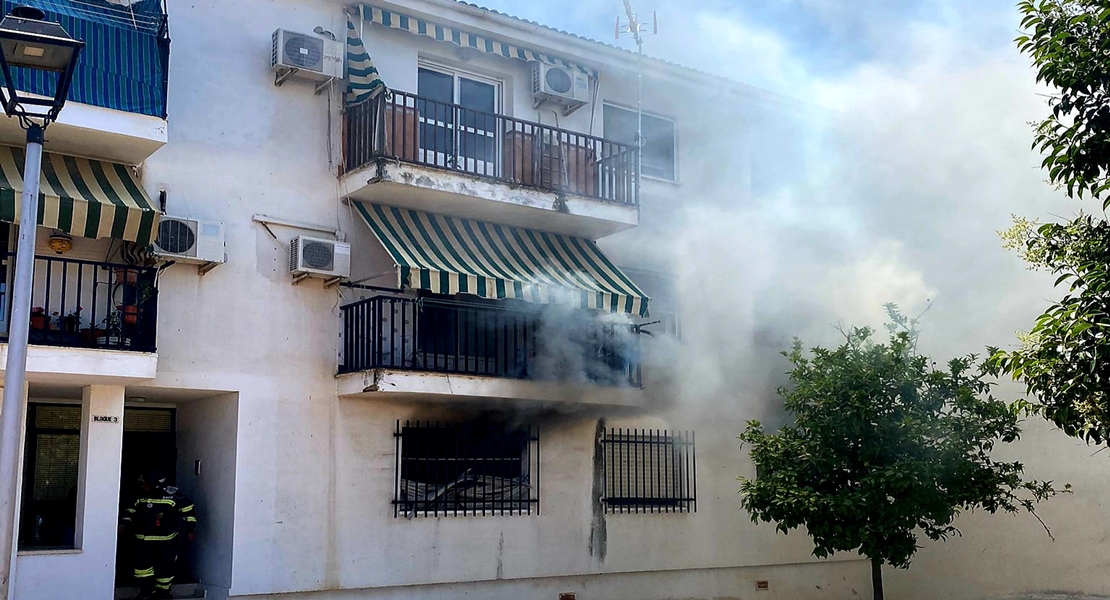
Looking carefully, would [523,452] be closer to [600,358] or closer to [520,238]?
[600,358]

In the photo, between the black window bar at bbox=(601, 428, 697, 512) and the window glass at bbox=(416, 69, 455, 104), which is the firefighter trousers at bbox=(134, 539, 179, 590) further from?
the window glass at bbox=(416, 69, 455, 104)

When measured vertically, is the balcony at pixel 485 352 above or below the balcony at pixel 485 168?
below

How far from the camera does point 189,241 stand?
39.4 feet

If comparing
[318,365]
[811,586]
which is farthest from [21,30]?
[811,586]

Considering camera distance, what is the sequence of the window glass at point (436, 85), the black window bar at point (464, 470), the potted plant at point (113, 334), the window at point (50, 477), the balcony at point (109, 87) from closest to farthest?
the balcony at point (109, 87) → the potted plant at point (113, 334) → the window at point (50, 477) → the black window bar at point (464, 470) → the window glass at point (436, 85)

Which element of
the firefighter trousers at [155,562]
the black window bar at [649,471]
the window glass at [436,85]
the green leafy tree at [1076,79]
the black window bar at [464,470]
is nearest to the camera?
the green leafy tree at [1076,79]

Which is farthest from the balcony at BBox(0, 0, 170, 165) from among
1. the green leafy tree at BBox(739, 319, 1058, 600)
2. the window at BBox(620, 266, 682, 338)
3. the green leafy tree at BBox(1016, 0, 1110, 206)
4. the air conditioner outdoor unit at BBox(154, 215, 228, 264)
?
the green leafy tree at BBox(1016, 0, 1110, 206)

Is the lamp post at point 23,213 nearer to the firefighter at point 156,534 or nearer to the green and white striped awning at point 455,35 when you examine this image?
the firefighter at point 156,534

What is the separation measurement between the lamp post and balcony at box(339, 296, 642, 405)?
17.9 ft

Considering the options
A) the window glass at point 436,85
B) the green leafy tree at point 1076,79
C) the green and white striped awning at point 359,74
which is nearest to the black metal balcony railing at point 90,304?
the green and white striped awning at point 359,74

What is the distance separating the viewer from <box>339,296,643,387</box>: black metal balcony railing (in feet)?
43.3

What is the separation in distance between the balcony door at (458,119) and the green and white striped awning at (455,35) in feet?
1.91

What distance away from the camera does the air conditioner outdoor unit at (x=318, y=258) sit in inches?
503

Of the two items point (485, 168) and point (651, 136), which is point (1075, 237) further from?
point (651, 136)
